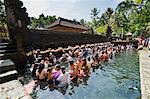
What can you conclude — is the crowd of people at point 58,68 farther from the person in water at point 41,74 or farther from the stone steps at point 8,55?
the stone steps at point 8,55

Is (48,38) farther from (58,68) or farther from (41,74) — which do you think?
(58,68)

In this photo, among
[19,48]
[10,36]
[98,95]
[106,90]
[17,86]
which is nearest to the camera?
[17,86]

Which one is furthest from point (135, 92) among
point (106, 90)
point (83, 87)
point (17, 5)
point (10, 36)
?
point (17, 5)

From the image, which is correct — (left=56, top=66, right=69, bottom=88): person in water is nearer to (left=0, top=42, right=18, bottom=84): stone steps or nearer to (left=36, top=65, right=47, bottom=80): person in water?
(left=36, top=65, right=47, bottom=80): person in water

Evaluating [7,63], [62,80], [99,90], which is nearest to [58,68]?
[62,80]

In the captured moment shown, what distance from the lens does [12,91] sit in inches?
292

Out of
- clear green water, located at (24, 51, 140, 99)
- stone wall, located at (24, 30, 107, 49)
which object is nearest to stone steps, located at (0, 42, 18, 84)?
clear green water, located at (24, 51, 140, 99)

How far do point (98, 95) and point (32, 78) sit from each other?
14.5ft

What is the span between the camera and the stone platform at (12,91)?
689 cm

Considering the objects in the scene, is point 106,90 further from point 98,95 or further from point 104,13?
point 104,13

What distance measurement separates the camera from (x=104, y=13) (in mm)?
73875

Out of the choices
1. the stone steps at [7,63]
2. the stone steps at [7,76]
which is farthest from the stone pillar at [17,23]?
the stone steps at [7,76]

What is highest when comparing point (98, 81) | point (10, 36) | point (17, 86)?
point (10, 36)

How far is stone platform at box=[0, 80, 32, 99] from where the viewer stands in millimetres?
6885
